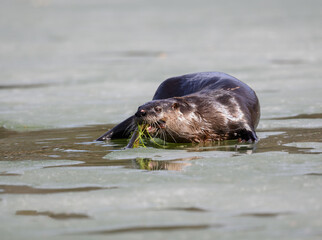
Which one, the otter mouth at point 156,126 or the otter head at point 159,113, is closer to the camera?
the otter head at point 159,113

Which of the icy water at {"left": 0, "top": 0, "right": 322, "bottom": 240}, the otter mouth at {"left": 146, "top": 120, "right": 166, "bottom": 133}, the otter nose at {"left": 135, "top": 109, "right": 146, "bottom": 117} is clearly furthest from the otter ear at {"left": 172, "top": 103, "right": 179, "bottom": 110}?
the otter nose at {"left": 135, "top": 109, "right": 146, "bottom": 117}

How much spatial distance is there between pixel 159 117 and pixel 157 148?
0.86ft

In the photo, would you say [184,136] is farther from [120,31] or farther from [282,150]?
[120,31]

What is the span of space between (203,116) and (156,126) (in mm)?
552

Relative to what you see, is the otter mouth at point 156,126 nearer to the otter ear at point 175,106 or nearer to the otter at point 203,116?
the otter at point 203,116

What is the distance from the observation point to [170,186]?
13.2 ft

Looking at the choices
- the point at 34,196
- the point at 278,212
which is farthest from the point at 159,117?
the point at 278,212

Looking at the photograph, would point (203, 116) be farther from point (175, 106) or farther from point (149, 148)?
point (149, 148)

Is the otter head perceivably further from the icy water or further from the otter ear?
the icy water

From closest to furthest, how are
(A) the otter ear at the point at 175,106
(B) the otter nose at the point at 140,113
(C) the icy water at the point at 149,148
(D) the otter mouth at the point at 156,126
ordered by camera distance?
(C) the icy water at the point at 149,148
(B) the otter nose at the point at 140,113
(D) the otter mouth at the point at 156,126
(A) the otter ear at the point at 175,106

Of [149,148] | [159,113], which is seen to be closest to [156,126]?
[159,113]

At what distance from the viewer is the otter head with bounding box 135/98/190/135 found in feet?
17.8

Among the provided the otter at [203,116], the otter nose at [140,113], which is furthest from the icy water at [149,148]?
the otter nose at [140,113]

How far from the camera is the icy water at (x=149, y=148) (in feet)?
10.9
